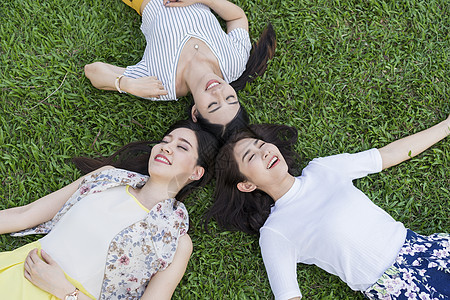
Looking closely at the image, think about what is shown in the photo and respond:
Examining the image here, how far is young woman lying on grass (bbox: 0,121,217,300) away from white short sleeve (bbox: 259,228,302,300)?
58cm

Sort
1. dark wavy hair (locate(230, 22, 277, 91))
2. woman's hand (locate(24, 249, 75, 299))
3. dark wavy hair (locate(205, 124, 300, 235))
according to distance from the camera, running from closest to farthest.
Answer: woman's hand (locate(24, 249, 75, 299)) < dark wavy hair (locate(205, 124, 300, 235)) < dark wavy hair (locate(230, 22, 277, 91))

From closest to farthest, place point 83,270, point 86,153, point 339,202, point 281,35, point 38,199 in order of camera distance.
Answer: point 83,270
point 339,202
point 38,199
point 86,153
point 281,35

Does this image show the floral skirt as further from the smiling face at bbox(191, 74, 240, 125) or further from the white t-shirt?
the smiling face at bbox(191, 74, 240, 125)

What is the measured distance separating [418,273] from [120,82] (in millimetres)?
2684

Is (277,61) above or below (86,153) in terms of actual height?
above

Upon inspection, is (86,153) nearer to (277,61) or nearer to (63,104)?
(63,104)

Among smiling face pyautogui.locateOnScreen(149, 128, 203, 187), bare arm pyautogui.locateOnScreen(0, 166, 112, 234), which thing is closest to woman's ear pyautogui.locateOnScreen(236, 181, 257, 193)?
smiling face pyautogui.locateOnScreen(149, 128, 203, 187)

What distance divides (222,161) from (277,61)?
3.85 ft

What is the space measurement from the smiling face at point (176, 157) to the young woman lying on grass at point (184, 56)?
27 cm

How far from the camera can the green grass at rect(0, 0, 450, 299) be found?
3.37 meters

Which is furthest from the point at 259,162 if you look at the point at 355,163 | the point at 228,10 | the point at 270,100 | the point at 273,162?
the point at 228,10

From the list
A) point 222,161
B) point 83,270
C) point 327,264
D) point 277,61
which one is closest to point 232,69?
point 277,61

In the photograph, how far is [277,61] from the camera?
3.73m

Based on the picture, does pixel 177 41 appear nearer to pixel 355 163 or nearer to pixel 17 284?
pixel 355 163
